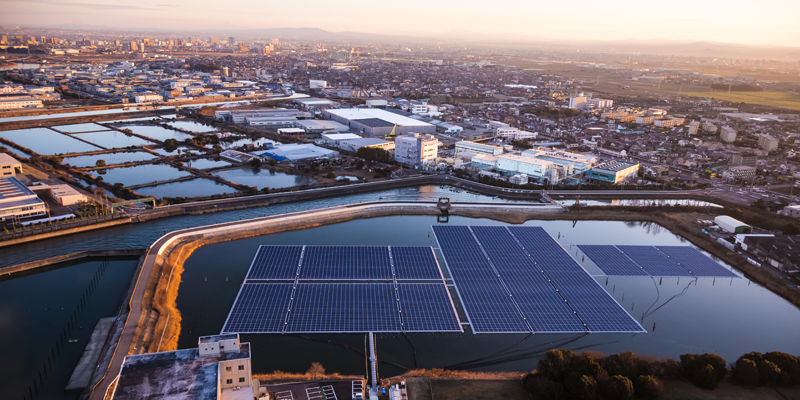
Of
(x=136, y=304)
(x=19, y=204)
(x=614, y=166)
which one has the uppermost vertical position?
(x=614, y=166)

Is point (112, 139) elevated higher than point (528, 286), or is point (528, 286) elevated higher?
point (112, 139)

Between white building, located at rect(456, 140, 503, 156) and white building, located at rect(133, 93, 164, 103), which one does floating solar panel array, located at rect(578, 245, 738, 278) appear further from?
white building, located at rect(133, 93, 164, 103)

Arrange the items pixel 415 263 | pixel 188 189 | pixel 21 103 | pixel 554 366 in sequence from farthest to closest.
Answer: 1. pixel 21 103
2. pixel 188 189
3. pixel 415 263
4. pixel 554 366

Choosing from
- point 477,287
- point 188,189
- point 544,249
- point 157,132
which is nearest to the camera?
point 477,287

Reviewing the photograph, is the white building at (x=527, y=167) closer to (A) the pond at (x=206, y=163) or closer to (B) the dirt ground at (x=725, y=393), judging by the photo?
(A) the pond at (x=206, y=163)

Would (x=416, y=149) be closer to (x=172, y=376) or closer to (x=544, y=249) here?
(x=544, y=249)

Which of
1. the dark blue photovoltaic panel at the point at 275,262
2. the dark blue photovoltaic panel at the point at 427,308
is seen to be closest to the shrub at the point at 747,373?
the dark blue photovoltaic panel at the point at 427,308

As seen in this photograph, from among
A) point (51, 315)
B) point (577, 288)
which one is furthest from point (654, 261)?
point (51, 315)
